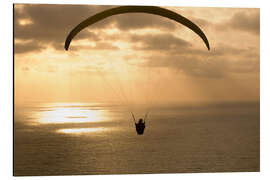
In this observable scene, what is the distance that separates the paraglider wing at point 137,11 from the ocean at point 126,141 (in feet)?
3.94

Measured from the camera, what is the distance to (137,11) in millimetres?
5961

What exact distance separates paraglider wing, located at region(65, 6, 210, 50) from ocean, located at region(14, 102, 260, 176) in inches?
47.3

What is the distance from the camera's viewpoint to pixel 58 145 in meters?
5.91

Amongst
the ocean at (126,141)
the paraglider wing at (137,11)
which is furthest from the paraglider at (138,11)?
the ocean at (126,141)

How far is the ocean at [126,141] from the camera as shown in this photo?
19.4 feet

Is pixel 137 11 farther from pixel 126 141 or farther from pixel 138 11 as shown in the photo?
pixel 126 141

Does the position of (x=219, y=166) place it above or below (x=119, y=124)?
below

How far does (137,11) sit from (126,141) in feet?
6.72

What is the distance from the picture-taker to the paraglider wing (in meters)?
5.57

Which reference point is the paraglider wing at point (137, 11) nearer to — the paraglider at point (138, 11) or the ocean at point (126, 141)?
the paraglider at point (138, 11)

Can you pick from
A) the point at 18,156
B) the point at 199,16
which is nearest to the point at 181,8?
the point at 199,16
